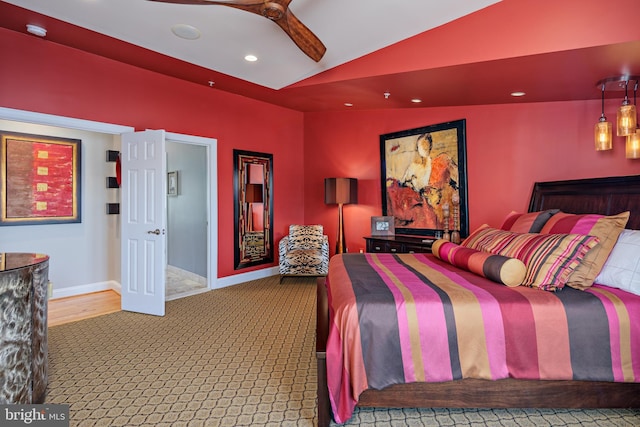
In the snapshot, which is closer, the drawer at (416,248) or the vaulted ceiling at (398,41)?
the vaulted ceiling at (398,41)

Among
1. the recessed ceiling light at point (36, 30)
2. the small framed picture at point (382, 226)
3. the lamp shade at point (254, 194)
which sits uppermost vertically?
the recessed ceiling light at point (36, 30)

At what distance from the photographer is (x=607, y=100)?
3.24m

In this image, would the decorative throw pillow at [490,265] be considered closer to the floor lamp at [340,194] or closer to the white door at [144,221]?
the floor lamp at [340,194]

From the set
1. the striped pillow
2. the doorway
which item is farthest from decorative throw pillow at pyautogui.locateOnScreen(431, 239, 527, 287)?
the doorway

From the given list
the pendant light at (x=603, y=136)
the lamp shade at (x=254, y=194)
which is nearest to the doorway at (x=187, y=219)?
the lamp shade at (x=254, y=194)

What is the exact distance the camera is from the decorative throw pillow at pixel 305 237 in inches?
203

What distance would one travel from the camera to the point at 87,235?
15.5ft

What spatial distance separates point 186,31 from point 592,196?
3.95 metres

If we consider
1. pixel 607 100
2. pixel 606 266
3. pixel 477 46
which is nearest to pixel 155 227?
pixel 477 46

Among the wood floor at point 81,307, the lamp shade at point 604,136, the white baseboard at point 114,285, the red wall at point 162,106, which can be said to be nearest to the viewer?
the lamp shade at point 604,136

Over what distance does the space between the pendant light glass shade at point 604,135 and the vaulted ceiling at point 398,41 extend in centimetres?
37

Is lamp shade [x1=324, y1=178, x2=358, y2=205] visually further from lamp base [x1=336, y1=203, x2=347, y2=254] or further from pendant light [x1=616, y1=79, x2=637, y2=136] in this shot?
pendant light [x1=616, y1=79, x2=637, y2=136]

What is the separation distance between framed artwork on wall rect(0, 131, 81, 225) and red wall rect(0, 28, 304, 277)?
1.24 meters

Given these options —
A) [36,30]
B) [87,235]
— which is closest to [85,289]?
[87,235]
